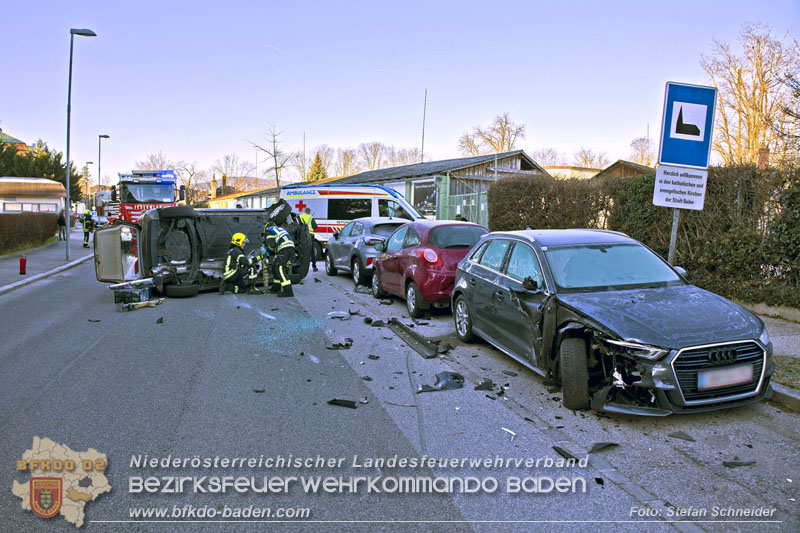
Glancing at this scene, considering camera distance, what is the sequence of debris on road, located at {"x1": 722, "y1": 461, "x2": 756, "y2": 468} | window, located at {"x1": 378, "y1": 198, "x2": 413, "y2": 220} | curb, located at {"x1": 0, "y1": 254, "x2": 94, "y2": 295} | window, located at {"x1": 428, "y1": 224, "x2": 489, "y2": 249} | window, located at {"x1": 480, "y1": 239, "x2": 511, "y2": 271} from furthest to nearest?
window, located at {"x1": 378, "y1": 198, "x2": 413, "y2": 220}, curb, located at {"x1": 0, "y1": 254, "x2": 94, "y2": 295}, window, located at {"x1": 428, "y1": 224, "x2": 489, "y2": 249}, window, located at {"x1": 480, "y1": 239, "x2": 511, "y2": 271}, debris on road, located at {"x1": 722, "y1": 461, "x2": 756, "y2": 468}

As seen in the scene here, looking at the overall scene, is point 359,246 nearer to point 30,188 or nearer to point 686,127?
point 686,127

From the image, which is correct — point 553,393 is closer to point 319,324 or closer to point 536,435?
point 536,435

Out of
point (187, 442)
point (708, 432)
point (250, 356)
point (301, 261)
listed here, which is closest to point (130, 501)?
point (187, 442)

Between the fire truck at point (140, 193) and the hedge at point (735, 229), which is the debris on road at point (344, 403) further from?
the fire truck at point (140, 193)

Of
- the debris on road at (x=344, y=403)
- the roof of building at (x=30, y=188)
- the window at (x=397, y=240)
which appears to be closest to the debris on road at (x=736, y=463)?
the debris on road at (x=344, y=403)

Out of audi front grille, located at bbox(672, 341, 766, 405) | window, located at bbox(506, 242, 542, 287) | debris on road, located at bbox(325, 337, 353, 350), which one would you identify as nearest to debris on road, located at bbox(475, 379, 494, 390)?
window, located at bbox(506, 242, 542, 287)

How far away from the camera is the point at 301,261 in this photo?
1338 centimetres

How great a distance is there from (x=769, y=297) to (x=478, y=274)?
4.84 metres

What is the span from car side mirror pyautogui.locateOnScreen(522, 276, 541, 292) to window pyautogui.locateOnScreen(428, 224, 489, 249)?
3.78 metres

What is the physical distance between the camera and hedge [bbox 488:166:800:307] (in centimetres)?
848

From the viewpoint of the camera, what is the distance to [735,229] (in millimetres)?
9164

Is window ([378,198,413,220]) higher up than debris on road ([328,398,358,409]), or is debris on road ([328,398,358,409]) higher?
window ([378,198,413,220])

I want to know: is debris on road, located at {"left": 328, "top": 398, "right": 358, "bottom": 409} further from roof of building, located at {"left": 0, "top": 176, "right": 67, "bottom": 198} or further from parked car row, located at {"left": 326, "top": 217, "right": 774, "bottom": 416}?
roof of building, located at {"left": 0, "top": 176, "right": 67, "bottom": 198}

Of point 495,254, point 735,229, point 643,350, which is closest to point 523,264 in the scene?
point 495,254
